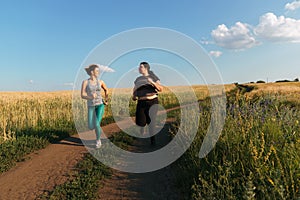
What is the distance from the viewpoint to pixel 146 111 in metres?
7.34

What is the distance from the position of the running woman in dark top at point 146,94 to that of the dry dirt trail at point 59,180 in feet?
6.93

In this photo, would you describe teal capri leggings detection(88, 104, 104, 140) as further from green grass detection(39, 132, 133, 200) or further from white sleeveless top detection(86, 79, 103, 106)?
green grass detection(39, 132, 133, 200)

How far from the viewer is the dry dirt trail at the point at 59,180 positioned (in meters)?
4.46

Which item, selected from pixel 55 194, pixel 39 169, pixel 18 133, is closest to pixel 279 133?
pixel 55 194

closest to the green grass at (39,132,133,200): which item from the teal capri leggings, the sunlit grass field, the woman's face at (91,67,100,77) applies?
the teal capri leggings

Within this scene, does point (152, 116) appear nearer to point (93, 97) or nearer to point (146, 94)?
point (146, 94)

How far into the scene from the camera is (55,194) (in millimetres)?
4320

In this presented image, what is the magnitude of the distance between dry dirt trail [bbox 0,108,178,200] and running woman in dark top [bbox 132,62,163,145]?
6.93 feet

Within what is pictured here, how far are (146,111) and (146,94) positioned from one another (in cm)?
56

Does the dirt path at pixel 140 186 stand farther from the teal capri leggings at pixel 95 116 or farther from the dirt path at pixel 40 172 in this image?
the teal capri leggings at pixel 95 116

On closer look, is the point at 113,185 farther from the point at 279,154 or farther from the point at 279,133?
the point at 279,133

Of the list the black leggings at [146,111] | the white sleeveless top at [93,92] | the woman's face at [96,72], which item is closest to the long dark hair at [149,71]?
the black leggings at [146,111]

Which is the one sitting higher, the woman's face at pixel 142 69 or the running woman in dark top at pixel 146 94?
the woman's face at pixel 142 69

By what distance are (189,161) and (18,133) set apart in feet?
22.2
